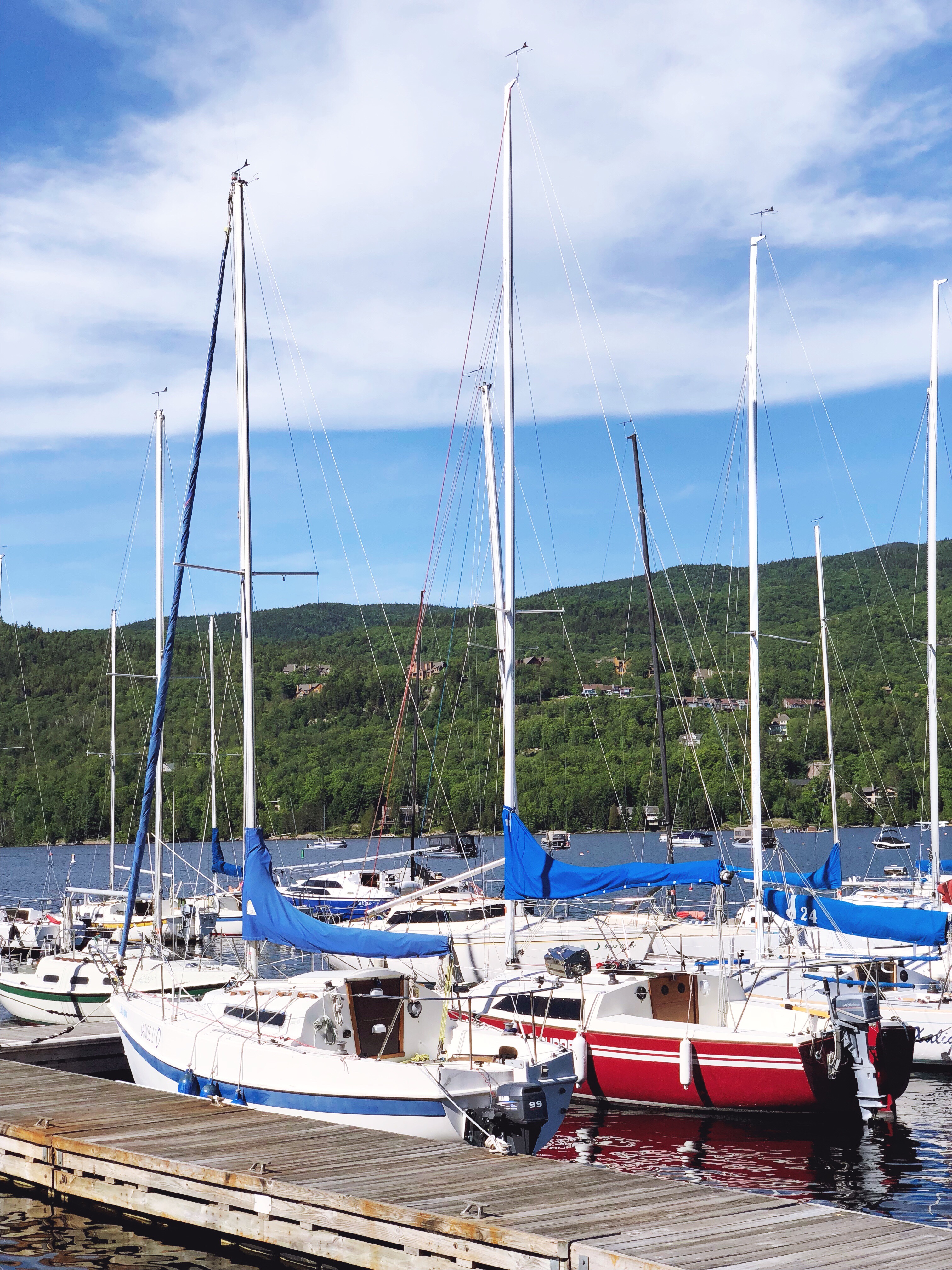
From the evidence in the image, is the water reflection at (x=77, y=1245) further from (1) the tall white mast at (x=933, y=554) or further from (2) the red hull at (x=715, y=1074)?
(1) the tall white mast at (x=933, y=554)

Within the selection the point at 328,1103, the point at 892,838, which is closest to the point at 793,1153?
the point at 328,1103

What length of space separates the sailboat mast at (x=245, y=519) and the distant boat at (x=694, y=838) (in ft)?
261

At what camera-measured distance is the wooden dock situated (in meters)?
9.87

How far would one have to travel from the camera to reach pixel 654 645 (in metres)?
35.8

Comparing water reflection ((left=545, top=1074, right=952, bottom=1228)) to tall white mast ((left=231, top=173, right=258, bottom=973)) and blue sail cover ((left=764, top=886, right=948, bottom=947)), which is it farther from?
tall white mast ((left=231, top=173, right=258, bottom=973))

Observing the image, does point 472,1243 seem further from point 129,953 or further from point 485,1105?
point 129,953

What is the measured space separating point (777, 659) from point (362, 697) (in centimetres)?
4244

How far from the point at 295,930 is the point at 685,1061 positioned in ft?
20.5

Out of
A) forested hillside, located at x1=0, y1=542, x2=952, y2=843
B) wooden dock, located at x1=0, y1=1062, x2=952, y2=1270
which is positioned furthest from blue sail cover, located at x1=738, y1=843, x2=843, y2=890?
forested hillside, located at x1=0, y1=542, x2=952, y2=843

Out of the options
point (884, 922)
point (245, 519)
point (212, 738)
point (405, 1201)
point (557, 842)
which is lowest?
point (557, 842)

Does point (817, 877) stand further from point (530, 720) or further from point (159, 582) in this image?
point (530, 720)

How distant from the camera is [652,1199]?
11234mm

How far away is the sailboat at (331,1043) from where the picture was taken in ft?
45.9

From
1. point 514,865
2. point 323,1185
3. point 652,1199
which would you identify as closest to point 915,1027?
point 514,865
